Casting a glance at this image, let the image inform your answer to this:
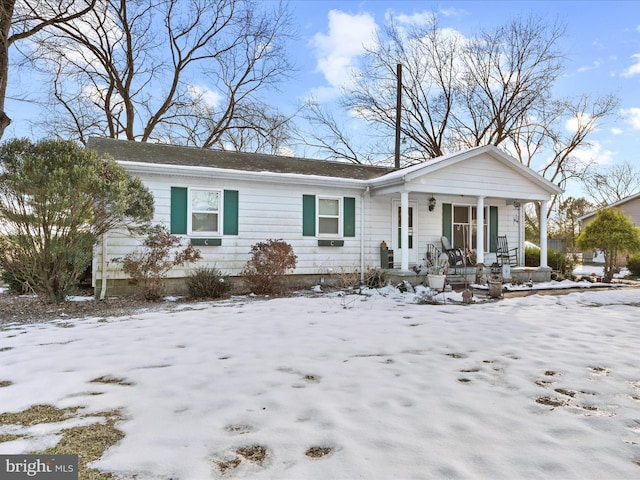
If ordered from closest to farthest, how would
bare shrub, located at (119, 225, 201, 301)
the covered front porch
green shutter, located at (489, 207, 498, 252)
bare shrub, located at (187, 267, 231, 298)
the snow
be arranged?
1. the snow
2. bare shrub, located at (119, 225, 201, 301)
3. bare shrub, located at (187, 267, 231, 298)
4. the covered front porch
5. green shutter, located at (489, 207, 498, 252)

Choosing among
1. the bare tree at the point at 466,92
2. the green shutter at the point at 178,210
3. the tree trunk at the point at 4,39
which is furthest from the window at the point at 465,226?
the tree trunk at the point at 4,39

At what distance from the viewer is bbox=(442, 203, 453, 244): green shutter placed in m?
12.9

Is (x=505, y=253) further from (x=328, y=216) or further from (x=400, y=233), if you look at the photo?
(x=328, y=216)

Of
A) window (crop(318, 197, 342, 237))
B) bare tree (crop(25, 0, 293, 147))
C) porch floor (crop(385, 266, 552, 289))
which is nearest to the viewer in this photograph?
porch floor (crop(385, 266, 552, 289))

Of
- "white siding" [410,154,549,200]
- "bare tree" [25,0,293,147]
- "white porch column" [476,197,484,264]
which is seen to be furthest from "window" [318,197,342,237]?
"bare tree" [25,0,293,147]

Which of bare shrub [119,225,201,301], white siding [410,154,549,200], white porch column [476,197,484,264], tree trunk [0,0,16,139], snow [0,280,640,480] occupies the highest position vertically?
tree trunk [0,0,16,139]

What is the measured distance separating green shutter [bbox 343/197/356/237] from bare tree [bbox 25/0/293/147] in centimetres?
1207

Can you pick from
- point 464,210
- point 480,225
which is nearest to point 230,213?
point 480,225

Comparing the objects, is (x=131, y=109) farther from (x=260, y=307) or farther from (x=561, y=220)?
(x=561, y=220)

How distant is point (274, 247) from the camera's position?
927 cm

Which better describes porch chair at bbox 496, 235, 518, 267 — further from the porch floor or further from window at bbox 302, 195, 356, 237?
window at bbox 302, 195, 356, 237

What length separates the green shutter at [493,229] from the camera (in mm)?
13547

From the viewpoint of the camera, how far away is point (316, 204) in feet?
36.3

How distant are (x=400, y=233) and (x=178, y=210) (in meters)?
6.32
